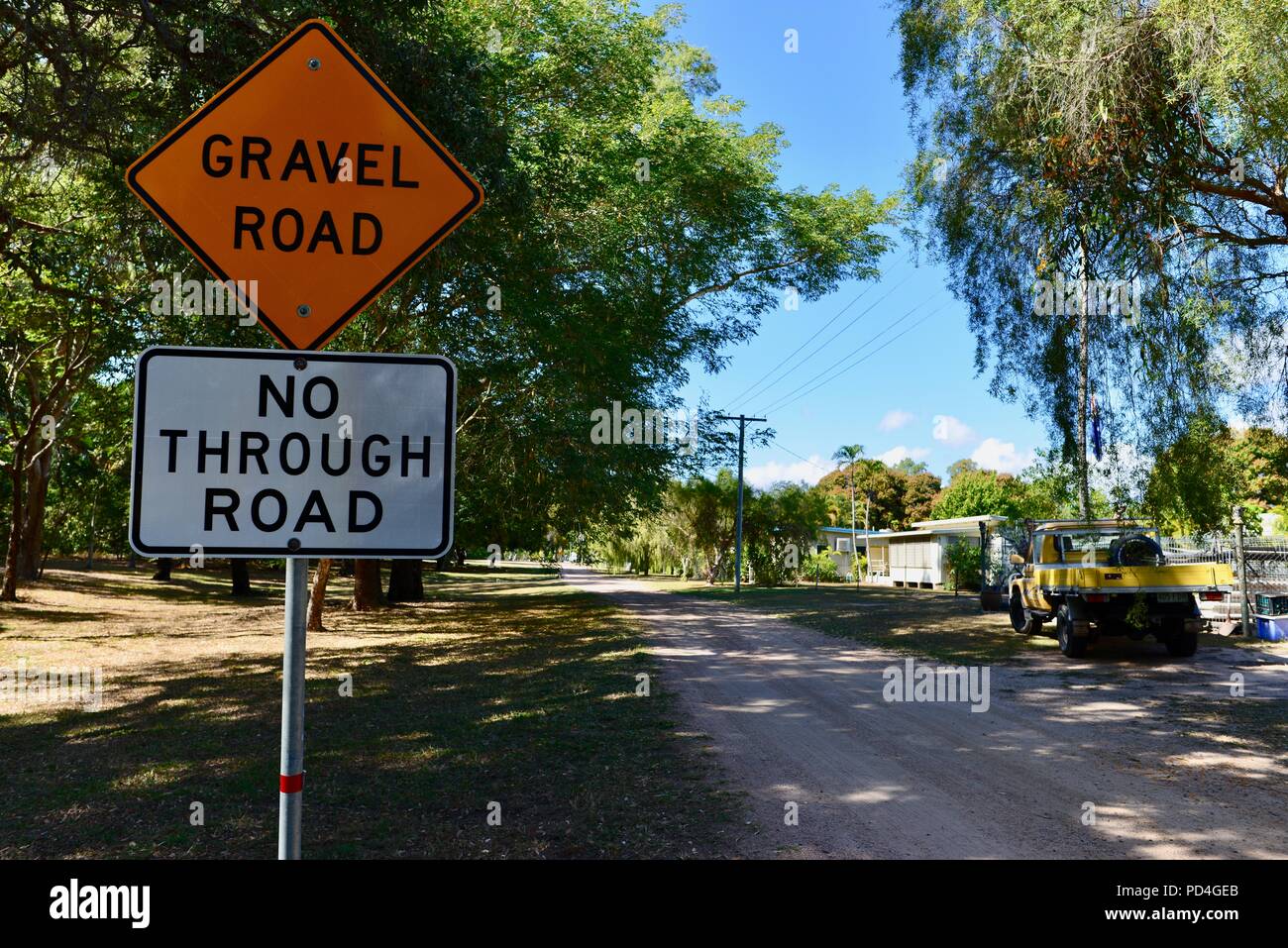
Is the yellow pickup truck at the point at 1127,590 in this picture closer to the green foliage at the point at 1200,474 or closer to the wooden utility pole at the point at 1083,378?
the wooden utility pole at the point at 1083,378

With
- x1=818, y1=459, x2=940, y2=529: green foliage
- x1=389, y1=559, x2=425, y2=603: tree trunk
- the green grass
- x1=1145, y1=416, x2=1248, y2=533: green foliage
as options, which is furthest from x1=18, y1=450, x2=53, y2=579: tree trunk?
x1=818, y1=459, x2=940, y2=529: green foliage

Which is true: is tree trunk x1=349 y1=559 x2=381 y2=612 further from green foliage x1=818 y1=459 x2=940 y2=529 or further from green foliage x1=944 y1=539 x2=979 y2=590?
green foliage x1=818 y1=459 x2=940 y2=529

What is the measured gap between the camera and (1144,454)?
446 inches

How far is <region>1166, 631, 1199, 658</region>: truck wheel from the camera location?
1371 cm

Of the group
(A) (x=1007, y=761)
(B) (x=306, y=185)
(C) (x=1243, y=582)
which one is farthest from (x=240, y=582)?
(B) (x=306, y=185)

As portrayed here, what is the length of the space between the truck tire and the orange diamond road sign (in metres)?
16.9

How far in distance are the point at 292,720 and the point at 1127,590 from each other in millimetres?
14085

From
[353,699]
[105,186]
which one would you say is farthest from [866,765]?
Result: [105,186]

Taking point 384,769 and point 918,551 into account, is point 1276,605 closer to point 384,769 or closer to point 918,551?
point 384,769

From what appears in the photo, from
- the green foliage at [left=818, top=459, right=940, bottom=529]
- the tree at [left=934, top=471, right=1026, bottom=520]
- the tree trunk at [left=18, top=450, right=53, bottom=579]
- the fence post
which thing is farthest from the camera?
the green foliage at [left=818, top=459, right=940, bottom=529]

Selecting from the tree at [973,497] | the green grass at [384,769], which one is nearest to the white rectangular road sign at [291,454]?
the green grass at [384,769]

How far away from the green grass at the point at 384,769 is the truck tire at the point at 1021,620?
8736 millimetres

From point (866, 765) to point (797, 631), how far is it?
12222 mm
